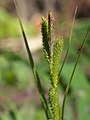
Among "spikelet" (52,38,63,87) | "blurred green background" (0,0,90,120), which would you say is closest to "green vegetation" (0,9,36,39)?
"blurred green background" (0,0,90,120)

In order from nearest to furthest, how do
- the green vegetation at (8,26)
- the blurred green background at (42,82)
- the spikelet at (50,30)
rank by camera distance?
the spikelet at (50,30), the blurred green background at (42,82), the green vegetation at (8,26)

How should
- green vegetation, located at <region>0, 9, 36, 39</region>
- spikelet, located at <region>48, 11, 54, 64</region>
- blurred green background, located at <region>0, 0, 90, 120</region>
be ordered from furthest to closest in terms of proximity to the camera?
green vegetation, located at <region>0, 9, 36, 39</region> → blurred green background, located at <region>0, 0, 90, 120</region> → spikelet, located at <region>48, 11, 54, 64</region>

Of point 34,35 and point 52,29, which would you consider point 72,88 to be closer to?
point 52,29

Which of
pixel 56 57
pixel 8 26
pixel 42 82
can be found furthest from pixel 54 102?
pixel 8 26

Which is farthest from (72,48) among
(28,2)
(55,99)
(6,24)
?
(28,2)

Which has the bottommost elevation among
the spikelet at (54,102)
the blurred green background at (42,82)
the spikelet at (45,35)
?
the blurred green background at (42,82)

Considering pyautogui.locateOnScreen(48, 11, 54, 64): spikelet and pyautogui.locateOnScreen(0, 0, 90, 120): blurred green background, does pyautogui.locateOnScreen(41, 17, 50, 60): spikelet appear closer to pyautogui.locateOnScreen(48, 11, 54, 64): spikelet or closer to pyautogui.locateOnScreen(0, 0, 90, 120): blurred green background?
pyautogui.locateOnScreen(48, 11, 54, 64): spikelet

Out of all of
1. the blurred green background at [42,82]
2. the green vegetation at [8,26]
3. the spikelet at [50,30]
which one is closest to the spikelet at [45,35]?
the spikelet at [50,30]

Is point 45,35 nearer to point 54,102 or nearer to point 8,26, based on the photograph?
point 54,102

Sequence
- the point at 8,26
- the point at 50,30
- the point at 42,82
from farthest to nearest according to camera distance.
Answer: the point at 8,26 < the point at 42,82 < the point at 50,30

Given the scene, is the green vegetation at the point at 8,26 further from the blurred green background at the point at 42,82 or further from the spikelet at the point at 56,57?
the spikelet at the point at 56,57

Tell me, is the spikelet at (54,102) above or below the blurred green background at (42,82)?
above
